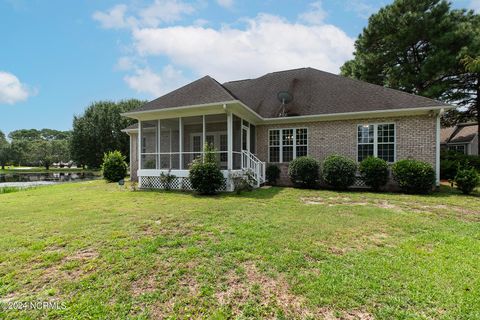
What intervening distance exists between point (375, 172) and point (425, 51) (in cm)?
1443

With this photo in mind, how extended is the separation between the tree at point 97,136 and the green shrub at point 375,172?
1062 inches

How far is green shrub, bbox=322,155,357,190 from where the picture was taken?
10383mm

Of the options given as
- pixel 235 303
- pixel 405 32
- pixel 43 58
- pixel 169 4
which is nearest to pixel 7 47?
pixel 43 58

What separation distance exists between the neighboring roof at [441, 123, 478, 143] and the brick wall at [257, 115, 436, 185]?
18.5 m

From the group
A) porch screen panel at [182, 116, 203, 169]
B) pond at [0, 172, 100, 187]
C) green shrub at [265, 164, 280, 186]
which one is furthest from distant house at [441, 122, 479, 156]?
pond at [0, 172, 100, 187]

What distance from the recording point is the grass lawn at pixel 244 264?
258cm

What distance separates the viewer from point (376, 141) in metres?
11.3

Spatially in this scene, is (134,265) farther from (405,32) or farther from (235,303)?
(405,32)

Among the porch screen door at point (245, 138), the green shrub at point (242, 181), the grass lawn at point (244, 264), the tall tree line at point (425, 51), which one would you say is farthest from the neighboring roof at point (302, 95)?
the tall tree line at point (425, 51)

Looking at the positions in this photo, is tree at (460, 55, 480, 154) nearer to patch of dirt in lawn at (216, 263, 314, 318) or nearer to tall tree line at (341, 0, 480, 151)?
tall tree line at (341, 0, 480, 151)

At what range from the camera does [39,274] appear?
330cm

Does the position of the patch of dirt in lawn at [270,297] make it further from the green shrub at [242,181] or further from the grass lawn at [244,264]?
the green shrub at [242,181]

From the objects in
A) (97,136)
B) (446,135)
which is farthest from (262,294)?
(446,135)

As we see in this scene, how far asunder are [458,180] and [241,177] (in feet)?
27.8
